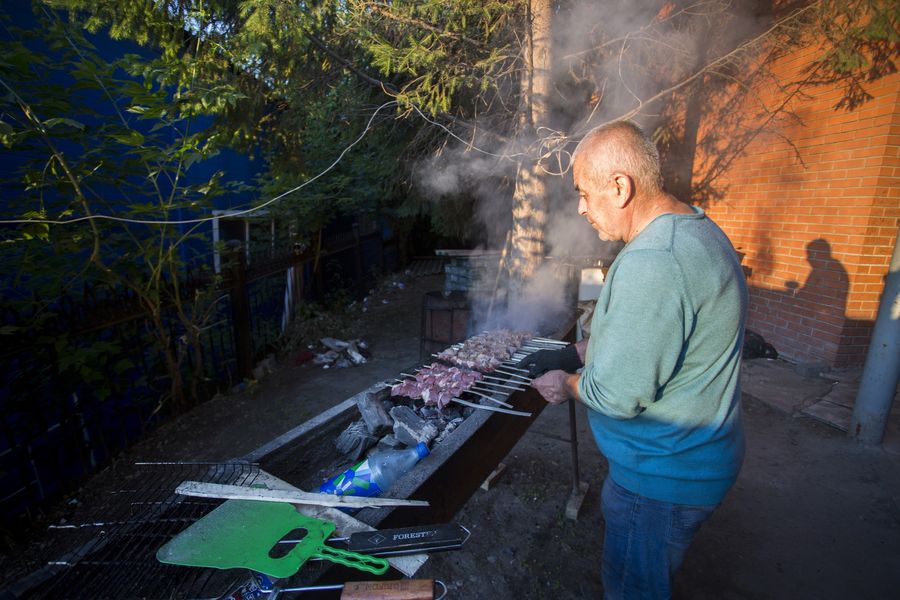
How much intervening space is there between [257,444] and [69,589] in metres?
3.57

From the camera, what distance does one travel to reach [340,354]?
7.10 m

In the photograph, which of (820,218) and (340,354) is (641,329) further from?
(340,354)

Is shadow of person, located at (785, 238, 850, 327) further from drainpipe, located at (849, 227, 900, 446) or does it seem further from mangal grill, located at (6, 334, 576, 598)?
mangal grill, located at (6, 334, 576, 598)

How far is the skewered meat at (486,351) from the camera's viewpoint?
9.82 ft

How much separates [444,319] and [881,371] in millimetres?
4601

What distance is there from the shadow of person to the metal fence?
7404mm

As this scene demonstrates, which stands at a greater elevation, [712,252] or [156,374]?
[712,252]

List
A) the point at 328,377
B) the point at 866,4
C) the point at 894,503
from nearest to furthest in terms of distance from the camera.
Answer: the point at 894,503, the point at 866,4, the point at 328,377

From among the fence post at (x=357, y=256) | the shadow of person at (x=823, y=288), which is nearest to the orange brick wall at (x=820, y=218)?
the shadow of person at (x=823, y=288)

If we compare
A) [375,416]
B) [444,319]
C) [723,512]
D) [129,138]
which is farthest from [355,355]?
[723,512]

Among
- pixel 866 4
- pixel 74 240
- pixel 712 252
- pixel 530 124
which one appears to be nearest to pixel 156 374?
pixel 74 240

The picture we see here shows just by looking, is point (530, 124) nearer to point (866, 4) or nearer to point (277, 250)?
point (866, 4)

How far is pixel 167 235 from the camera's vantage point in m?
4.58

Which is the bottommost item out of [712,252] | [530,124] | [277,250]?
[277,250]
